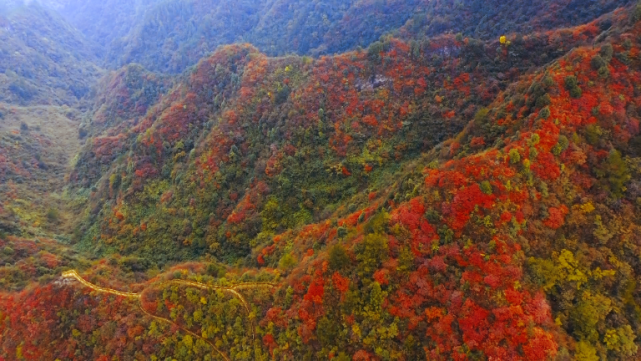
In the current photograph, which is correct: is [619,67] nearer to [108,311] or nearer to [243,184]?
[243,184]

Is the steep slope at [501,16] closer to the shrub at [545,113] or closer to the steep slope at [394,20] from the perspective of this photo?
the steep slope at [394,20]

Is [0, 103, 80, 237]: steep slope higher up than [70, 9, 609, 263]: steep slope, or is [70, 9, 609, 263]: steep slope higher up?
[70, 9, 609, 263]: steep slope

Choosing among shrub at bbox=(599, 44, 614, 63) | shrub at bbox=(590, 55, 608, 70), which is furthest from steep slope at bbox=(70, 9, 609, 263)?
shrub at bbox=(599, 44, 614, 63)

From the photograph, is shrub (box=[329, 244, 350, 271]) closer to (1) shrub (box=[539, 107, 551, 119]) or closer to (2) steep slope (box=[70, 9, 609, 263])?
(2) steep slope (box=[70, 9, 609, 263])

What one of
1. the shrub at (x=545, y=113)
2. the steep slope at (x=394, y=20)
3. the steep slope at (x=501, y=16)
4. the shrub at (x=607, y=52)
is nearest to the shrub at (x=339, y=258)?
the shrub at (x=545, y=113)

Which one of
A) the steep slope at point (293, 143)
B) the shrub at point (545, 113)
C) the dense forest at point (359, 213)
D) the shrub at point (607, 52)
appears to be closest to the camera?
the dense forest at point (359, 213)

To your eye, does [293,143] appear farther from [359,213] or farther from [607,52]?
[607,52]

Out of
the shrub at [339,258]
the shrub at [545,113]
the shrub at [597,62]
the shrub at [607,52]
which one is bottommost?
the shrub at [339,258]

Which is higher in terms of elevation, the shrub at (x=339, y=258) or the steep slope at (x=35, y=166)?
the shrub at (x=339, y=258)

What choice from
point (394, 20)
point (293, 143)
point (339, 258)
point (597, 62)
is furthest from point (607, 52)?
point (394, 20)
